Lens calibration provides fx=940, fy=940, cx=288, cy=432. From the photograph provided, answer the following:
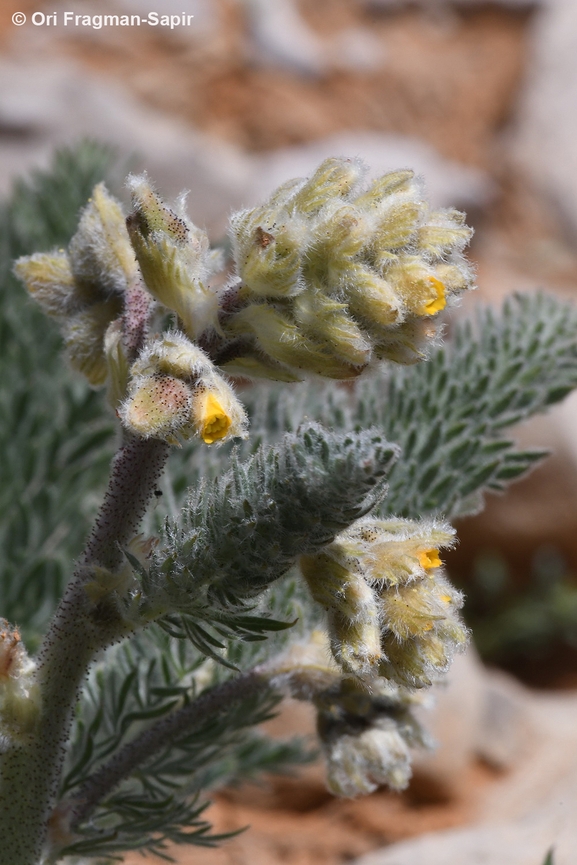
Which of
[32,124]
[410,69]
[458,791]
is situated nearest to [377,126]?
[410,69]

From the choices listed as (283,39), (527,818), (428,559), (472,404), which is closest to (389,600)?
(428,559)

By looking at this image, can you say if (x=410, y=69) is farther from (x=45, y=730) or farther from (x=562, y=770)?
(x=45, y=730)

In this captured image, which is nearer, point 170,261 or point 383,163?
point 170,261

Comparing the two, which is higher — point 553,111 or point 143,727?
point 553,111

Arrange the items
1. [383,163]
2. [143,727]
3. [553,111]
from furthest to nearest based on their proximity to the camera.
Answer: [553,111], [383,163], [143,727]

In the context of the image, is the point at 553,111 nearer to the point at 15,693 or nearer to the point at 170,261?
the point at 170,261

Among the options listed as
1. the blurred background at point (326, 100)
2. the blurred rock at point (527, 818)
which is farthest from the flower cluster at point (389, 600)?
the blurred background at point (326, 100)

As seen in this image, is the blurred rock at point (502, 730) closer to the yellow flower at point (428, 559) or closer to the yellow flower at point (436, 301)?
the yellow flower at point (428, 559)
